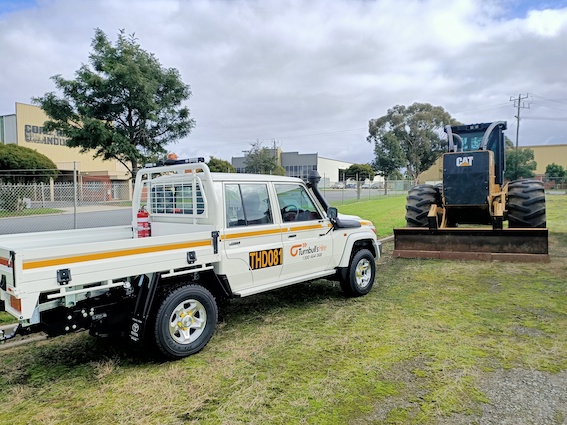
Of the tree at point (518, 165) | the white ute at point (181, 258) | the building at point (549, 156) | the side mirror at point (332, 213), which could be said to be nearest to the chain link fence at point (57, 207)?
the white ute at point (181, 258)

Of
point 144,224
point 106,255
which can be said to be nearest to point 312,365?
point 106,255

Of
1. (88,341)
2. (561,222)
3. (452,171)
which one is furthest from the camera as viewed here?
(561,222)

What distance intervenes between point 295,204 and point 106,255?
2.76 metres

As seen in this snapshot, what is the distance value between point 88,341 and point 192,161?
8.07 ft

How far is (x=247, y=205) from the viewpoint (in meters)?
5.27

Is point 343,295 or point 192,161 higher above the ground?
point 192,161

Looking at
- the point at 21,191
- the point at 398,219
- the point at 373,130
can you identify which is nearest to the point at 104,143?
the point at 21,191

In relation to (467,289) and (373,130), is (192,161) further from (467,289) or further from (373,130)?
(373,130)

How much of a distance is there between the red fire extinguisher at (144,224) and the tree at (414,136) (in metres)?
55.4

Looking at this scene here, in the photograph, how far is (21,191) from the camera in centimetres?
1199

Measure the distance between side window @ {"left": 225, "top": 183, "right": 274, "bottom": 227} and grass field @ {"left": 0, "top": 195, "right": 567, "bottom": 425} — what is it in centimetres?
137

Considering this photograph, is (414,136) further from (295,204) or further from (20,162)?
(295,204)

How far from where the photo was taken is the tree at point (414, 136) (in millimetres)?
58875

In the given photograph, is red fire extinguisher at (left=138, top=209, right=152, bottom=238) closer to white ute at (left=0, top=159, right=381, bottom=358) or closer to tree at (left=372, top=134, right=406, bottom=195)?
white ute at (left=0, top=159, right=381, bottom=358)
